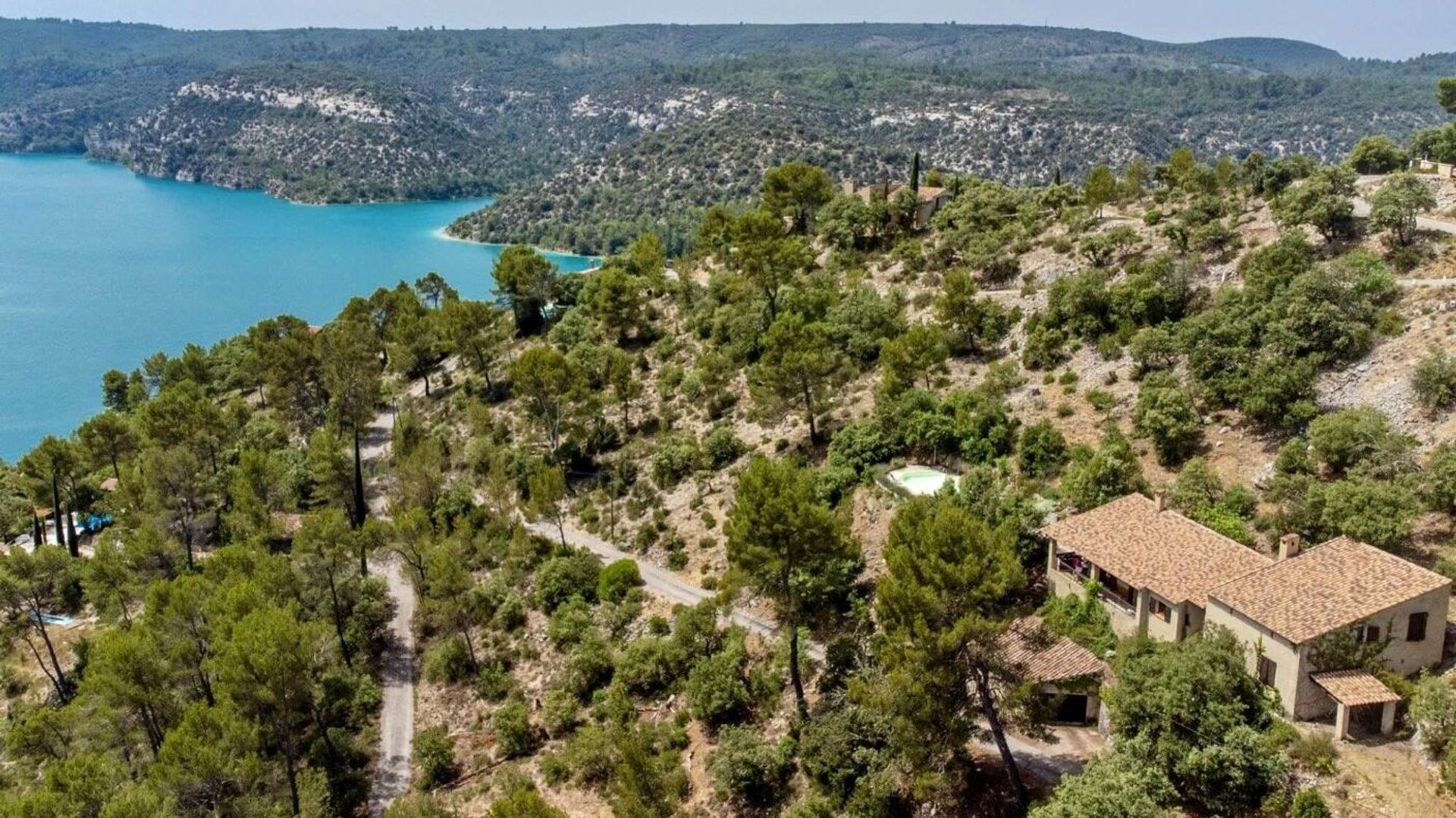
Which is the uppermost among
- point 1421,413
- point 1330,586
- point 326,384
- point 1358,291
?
point 1358,291

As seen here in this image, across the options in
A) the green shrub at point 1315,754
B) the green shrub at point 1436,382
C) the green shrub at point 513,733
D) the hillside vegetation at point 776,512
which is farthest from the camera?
the green shrub at point 513,733

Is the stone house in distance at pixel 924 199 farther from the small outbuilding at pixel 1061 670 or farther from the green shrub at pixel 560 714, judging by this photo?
the small outbuilding at pixel 1061 670

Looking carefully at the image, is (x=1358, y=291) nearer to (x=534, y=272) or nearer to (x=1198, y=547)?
(x=1198, y=547)

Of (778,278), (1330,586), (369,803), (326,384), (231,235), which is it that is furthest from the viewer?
(231,235)

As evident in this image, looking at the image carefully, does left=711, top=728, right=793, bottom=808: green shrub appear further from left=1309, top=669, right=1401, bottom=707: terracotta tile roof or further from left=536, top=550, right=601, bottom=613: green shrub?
left=536, top=550, right=601, bottom=613: green shrub

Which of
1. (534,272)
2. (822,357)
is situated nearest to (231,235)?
(534,272)

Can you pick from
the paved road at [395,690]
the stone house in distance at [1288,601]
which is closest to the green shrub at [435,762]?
the paved road at [395,690]

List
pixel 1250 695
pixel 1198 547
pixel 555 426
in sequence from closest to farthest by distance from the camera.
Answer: pixel 1250 695 < pixel 1198 547 < pixel 555 426
